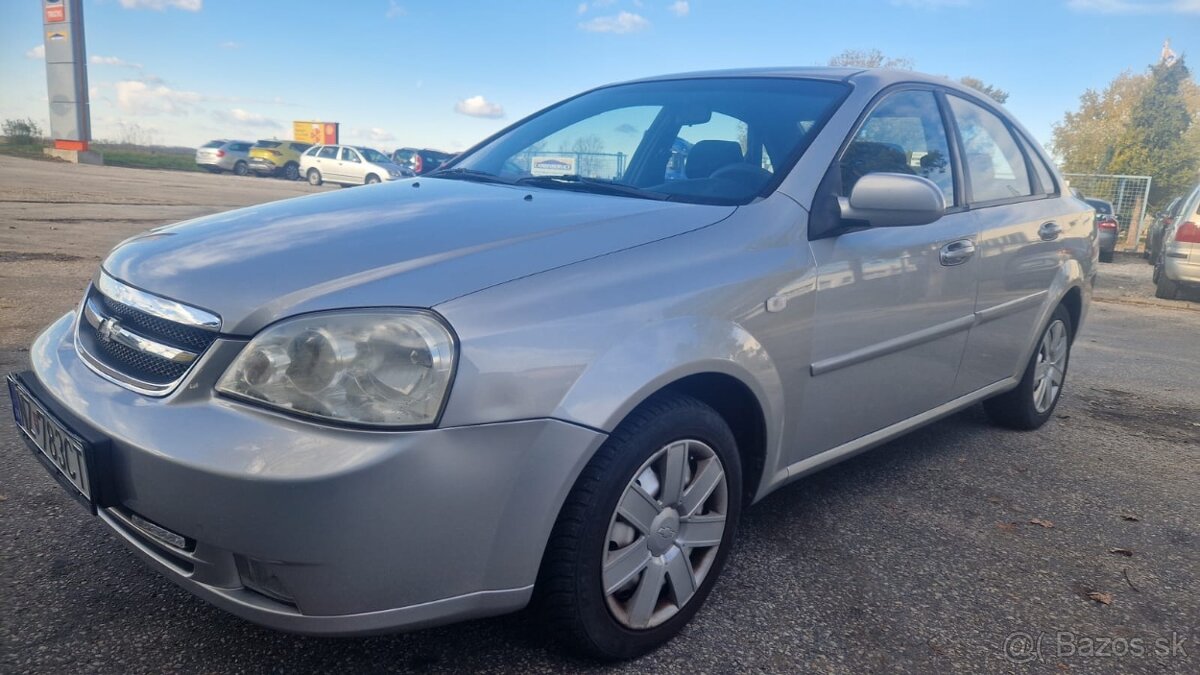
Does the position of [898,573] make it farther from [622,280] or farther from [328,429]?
[328,429]

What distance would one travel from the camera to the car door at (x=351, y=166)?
28.8 meters

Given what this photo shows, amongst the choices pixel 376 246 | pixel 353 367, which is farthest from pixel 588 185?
pixel 353 367

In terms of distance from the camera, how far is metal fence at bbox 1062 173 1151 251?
1927 centimetres

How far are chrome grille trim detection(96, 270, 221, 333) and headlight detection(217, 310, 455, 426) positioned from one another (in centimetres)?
15

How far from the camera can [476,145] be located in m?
3.46

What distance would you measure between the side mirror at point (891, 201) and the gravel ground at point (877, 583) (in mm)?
1069

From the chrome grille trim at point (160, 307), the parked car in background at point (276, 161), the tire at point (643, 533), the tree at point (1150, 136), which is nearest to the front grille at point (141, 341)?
the chrome grille trim at point (160, 307)

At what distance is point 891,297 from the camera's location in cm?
267

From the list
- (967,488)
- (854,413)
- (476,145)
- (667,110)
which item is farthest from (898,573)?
(476,145)

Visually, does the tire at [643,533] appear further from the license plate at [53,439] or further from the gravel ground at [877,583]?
the license plate at [53,439]

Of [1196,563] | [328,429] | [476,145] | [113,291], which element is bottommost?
[1196,563]

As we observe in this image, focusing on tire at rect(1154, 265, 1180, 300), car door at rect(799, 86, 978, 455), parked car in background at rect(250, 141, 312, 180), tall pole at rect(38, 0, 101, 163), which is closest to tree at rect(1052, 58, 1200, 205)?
tire at rect(1154, 265, 1180, 300)

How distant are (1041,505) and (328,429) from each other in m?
2.77

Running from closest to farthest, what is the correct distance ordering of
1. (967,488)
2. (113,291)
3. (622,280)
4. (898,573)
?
(622,280) → (113,291) → (898,573) → (967,488)
